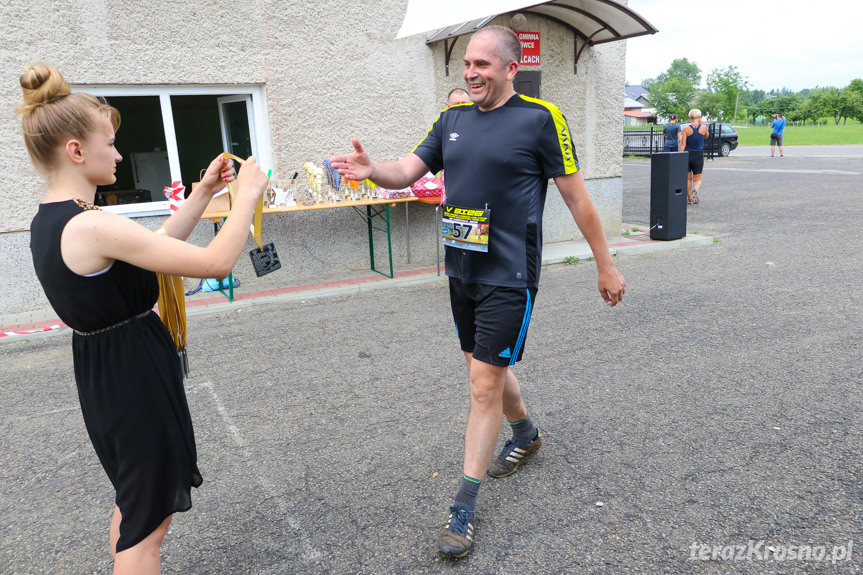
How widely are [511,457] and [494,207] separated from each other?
53.8 inches

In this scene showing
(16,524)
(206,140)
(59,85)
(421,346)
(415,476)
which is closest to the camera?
(59,85)

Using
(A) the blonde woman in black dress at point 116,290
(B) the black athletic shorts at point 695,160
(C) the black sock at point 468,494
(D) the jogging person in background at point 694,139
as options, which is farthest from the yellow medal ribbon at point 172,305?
(B) the black athletic shorts at point 695,160

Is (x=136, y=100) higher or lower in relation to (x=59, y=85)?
higher

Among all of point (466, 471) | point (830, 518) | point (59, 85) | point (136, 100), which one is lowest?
point (830, 518)

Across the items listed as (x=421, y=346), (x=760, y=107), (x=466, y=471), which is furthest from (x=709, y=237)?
(x=760, y=107)

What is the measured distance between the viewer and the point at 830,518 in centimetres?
283

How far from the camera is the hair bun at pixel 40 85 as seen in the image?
1772mm

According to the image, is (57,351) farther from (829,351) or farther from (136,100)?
(829,351)

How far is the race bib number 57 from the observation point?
9.30 ft

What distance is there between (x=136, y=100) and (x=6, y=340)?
3.29 m

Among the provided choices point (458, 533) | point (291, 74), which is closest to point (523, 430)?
point (458, 533)

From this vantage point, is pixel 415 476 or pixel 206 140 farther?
pixel 206 140

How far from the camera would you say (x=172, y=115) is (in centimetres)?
747

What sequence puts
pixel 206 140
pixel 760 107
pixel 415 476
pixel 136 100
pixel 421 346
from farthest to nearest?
1. pixel 760 107
2. pixel 206 140
3. pixel 136 100
4. pixel 421 346
5. pixel 415 476
